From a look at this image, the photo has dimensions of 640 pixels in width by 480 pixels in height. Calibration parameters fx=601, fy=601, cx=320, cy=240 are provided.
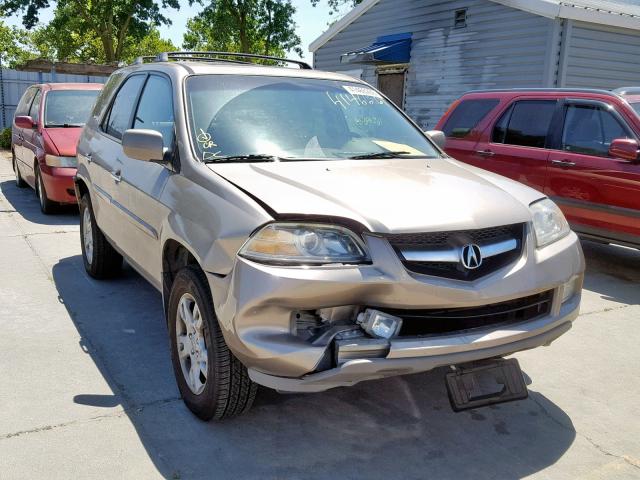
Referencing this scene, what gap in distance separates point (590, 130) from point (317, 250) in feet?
15.5

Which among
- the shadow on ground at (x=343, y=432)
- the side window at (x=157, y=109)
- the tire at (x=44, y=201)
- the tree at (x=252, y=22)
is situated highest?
Answer: the tree at (x=252, y=22)

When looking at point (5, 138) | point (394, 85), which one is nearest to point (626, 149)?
point (394, 85)

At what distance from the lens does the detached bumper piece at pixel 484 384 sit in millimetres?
2717

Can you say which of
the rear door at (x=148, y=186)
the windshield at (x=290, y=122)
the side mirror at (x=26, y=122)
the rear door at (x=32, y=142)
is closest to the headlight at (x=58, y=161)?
the rear door at (x=32, y=142)

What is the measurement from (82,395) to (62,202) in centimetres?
530

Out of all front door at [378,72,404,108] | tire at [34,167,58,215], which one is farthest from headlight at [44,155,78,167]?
front door at [378,72,404,108]

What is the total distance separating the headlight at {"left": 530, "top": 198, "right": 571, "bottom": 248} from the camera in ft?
9.84

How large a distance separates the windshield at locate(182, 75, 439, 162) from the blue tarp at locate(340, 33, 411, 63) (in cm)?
1084

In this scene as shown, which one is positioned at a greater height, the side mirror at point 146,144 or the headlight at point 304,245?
the side mirror at point 146,144

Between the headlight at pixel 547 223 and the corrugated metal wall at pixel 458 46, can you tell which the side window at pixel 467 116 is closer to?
the headlight at pixel 547 223

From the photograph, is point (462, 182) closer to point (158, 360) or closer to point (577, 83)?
point (158, 360)

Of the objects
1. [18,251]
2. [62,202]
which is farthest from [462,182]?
[62,202]

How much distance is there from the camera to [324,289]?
2.41 metres

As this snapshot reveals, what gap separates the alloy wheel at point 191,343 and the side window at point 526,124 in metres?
4.82
